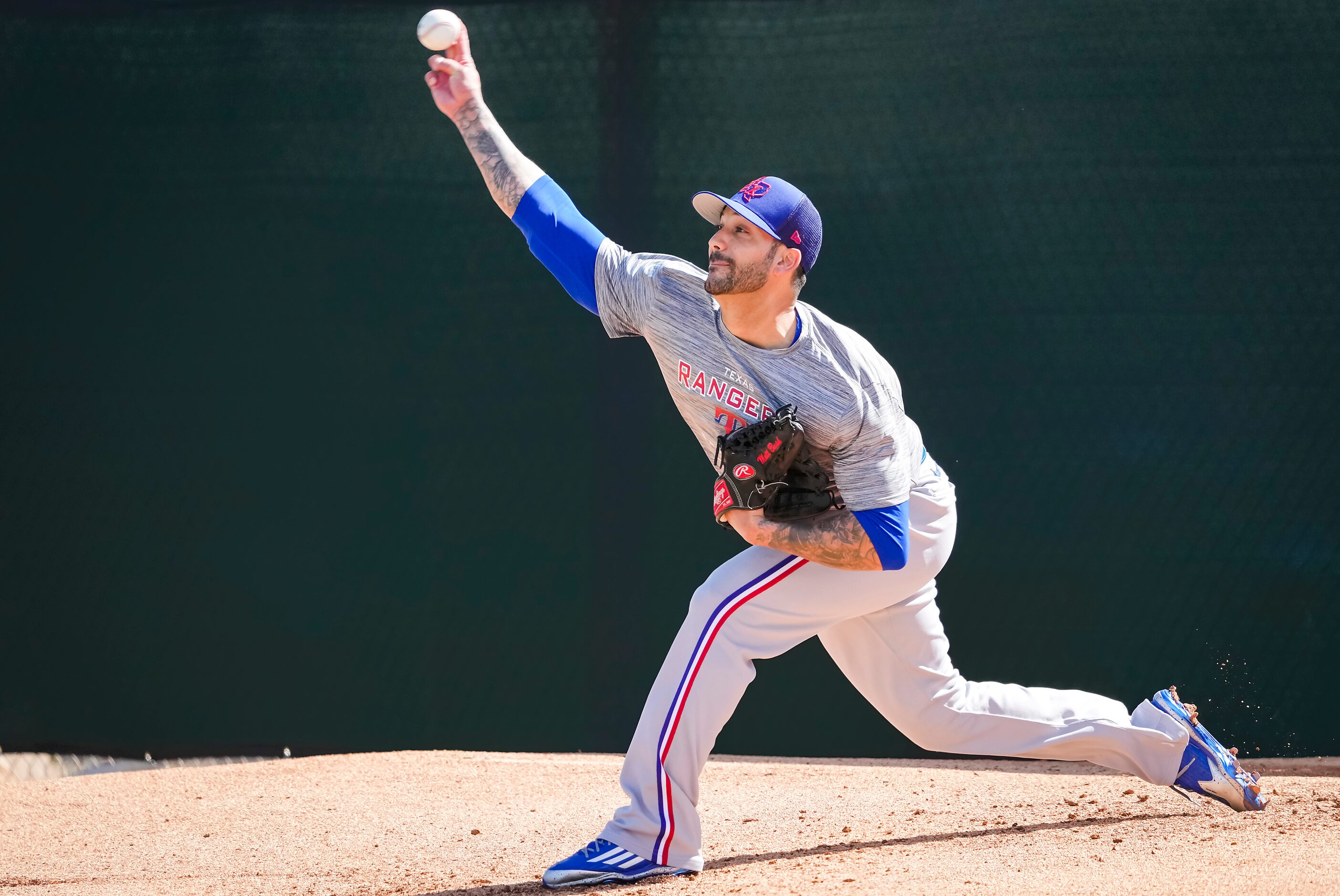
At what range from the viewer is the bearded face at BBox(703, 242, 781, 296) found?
2900mm

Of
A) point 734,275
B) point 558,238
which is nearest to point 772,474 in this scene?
point 734,275

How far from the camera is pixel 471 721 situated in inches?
189

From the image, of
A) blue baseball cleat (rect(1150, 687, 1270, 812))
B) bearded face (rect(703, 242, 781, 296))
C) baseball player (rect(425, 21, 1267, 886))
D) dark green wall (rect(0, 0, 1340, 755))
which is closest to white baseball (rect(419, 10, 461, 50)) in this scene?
baseball player (rect(425, 21, 1267, 886))

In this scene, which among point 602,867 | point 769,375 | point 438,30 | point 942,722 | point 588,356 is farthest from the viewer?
point 588,356

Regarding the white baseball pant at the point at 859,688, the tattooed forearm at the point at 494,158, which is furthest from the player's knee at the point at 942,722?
the tattooed forearm at the point at 494,158

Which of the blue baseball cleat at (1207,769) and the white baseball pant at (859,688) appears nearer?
the white baseball pant at (859,688)

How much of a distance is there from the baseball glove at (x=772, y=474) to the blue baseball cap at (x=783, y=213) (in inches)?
15.4

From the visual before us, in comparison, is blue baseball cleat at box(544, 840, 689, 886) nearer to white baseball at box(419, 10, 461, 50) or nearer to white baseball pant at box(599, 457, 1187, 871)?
white baseball pant at box(599, 457, 1187, 871)

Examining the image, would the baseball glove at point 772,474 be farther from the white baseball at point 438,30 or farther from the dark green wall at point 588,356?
the dark green wall at point 588,356

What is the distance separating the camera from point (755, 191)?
2992 mm

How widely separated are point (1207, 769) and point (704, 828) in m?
1.34

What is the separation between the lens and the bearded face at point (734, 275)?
290 cm

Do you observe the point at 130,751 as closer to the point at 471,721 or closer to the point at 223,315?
the point at 471,721

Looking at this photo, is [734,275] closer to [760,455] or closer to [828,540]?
[760,455]
